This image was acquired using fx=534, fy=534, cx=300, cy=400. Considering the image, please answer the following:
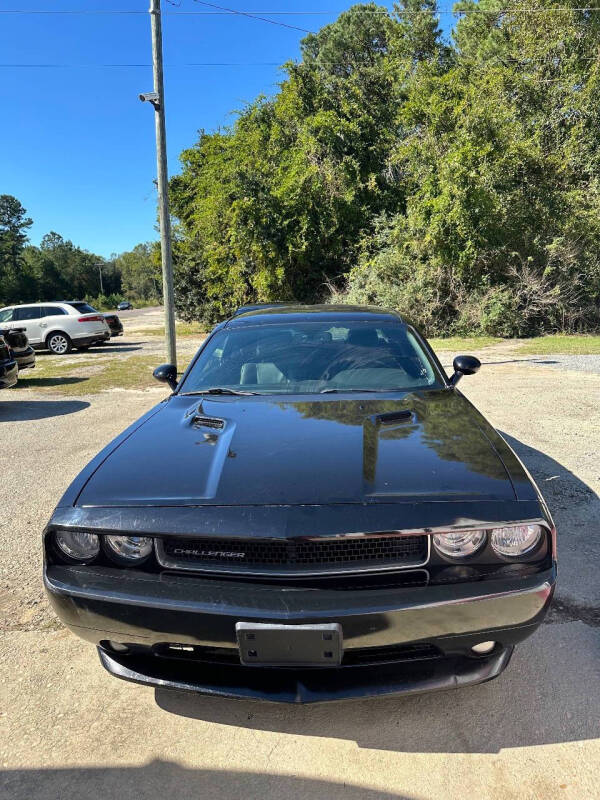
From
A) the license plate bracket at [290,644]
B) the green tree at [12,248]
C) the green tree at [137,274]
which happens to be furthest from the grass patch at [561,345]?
the green tree at [137,274]

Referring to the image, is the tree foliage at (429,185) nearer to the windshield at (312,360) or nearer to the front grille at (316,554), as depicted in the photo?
the windshield at (312,360)

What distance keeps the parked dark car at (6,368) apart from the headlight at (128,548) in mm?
7530

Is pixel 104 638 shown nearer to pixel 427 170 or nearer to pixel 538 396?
pixel 538 396

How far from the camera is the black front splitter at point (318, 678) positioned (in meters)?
1.79

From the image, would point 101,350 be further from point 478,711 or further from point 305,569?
point 478,711

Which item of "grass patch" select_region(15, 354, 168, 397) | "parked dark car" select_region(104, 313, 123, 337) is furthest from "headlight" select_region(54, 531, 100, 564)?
"parked dark car" select_region(104, 313, 123, 337)

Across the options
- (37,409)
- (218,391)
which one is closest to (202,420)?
(218,391)

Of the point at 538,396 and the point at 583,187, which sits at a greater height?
the point at 583,187

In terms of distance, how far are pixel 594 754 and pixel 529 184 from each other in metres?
18.3

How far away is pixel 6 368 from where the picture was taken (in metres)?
8.44

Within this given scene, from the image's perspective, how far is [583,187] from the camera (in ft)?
56.9

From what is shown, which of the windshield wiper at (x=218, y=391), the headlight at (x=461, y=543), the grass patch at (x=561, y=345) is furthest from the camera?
the grass patch at (x=561, y=345)

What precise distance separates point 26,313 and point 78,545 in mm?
16643

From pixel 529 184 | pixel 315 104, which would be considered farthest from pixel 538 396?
pixel 315 104
